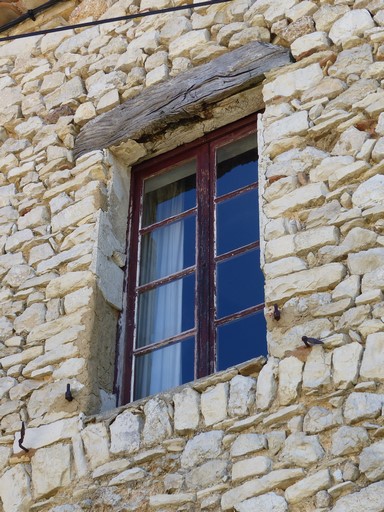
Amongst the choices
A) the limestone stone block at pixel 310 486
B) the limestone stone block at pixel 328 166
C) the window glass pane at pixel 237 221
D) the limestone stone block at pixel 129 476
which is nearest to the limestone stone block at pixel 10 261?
the window glass pane at pixel 237 221

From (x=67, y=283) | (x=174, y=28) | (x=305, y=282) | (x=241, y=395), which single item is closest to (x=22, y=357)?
(x=67, y=283)

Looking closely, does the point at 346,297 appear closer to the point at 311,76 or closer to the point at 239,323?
the point at 239,323

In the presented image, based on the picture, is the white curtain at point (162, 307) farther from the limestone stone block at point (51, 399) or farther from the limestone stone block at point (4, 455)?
the limestone stone block at point (4, 455)

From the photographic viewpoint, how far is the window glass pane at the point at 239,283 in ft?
17.1

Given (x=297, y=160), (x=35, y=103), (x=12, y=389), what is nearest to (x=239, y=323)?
(x=297, y=160)

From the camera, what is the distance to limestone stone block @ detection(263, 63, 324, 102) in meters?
5.47

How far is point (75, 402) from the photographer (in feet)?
16.6

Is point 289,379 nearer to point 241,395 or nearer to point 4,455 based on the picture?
point 241,395

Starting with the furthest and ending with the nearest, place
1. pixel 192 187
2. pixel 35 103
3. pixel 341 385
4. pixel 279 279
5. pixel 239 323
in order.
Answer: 1. pixel 35 103
2. pixel 192 187
3. pixel 239 323
4. pixel 279 279
5. pixel 341 385

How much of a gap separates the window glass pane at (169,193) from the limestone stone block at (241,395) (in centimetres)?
141

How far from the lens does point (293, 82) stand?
18.1 feet

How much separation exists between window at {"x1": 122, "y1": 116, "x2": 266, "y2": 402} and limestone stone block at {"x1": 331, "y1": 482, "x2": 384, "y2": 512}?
1.13m

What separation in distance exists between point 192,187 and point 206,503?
6.66 feet

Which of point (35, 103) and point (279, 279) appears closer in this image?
point (279, 279)
